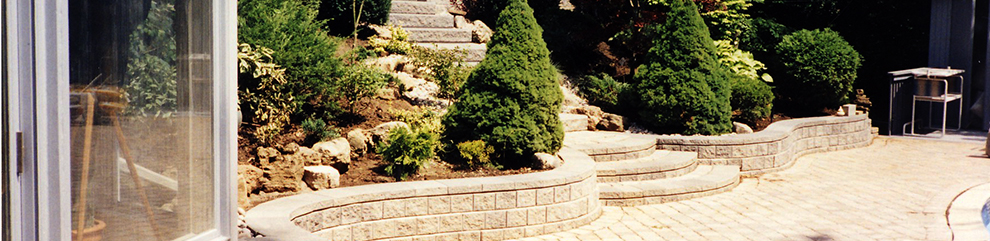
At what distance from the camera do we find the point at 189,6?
3.87m

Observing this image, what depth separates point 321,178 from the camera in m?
6.86

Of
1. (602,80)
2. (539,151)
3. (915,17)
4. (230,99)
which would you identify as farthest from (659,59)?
(230,99)

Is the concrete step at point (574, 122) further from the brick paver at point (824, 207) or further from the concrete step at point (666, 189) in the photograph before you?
the brick paver at point (824, 207)

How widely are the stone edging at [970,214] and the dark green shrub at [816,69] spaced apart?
331cm

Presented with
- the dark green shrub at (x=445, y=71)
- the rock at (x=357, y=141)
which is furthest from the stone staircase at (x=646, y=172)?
the rock at (x=357, y=141)

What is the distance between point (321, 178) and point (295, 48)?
1613 mm

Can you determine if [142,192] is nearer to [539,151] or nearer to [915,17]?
[539,151]

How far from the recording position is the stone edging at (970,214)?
22.9 feet

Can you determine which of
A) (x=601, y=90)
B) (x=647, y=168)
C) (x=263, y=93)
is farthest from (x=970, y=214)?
(x=263, y=93)

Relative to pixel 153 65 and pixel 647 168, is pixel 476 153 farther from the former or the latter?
pixel 153 65

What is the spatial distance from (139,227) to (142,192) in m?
0.15

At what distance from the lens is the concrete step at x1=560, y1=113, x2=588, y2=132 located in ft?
34.4

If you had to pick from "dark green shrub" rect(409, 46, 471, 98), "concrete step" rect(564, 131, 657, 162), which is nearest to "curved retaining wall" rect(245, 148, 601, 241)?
"concrete step" rect(564, 131, 657, 162)

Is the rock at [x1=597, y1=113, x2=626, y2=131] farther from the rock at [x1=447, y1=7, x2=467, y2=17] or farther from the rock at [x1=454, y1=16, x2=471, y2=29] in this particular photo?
the rock at [x1=447, y1=7, x2=467, y2=17]
